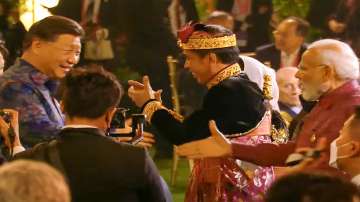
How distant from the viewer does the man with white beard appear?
4559 millimetres

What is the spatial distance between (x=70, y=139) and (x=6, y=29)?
23.7 feet

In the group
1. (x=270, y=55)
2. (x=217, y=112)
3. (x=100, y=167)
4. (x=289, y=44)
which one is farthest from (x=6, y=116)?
(x=270, y=55)

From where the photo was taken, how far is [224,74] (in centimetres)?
511

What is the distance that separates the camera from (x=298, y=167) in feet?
13.7

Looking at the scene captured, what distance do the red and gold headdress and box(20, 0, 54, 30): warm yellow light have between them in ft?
15.3

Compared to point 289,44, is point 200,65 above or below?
above

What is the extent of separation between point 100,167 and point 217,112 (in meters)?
1.19

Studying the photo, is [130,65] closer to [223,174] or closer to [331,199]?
[223,174]

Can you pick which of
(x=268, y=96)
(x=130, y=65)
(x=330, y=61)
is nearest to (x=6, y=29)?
(x=130, y=65)

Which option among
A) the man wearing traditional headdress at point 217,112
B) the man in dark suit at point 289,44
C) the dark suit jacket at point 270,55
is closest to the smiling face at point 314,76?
the man wearing traditional headdress at point 217,112

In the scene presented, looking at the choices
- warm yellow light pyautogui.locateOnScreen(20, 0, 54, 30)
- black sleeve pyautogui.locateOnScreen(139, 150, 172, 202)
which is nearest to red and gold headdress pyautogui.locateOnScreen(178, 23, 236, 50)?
black sleeve pyautogui.locateOnScreen(139, 150, 172, 202)

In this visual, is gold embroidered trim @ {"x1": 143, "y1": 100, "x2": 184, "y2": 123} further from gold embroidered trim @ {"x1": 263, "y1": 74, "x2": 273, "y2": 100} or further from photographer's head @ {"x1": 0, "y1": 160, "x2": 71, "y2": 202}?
photographer's head @ {"x1": 0, "y1": 160, "x2": 71, "y2": 202}

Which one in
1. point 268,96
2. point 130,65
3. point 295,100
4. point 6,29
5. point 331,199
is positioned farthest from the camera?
point 130,65

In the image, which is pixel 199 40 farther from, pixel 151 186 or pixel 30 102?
pixel 151 186
